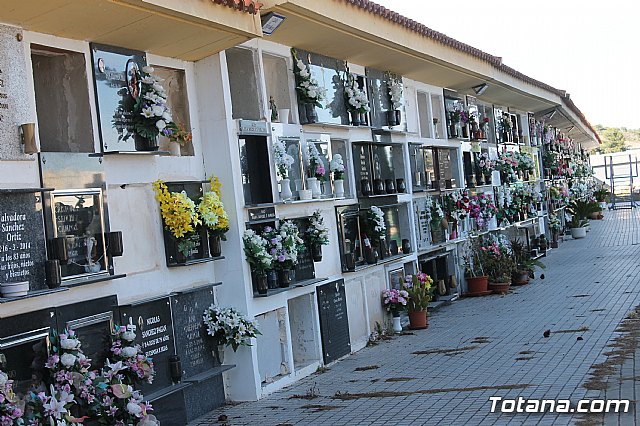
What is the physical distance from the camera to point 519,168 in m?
20.7

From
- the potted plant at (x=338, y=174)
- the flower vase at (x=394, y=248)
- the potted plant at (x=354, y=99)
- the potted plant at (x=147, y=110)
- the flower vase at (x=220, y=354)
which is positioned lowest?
the flower vase at (x=220, y=354)

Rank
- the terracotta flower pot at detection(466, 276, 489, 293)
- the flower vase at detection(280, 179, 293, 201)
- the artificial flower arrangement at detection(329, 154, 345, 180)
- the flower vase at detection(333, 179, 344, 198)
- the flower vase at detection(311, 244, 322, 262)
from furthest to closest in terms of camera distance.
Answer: the terracotta flower pot at detection(466, 276, 489, 293) < the flower vase at detection(333, 179, 344, 198) < the artificial flower arrangement at detection(329, 154, 345, 180) < the flower vase at detection(311, 244, 322, 262) < the flower vase at detection(280, 179, 293, 201)

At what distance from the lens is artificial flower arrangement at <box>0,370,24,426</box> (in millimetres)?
5027

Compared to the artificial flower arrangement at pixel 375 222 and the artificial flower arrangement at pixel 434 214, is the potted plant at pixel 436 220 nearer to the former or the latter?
the artificial flower arrangement at pixel 434 214

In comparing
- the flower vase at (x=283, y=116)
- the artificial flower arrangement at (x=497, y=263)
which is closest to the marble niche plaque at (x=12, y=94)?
the flower vase at (x=283, y=116)

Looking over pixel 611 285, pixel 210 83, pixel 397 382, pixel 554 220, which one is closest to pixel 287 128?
pixel 210 83

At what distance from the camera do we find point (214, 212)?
8.11 meters

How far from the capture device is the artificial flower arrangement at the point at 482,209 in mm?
16000

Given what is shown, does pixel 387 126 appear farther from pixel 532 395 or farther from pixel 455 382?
pixel 532 395

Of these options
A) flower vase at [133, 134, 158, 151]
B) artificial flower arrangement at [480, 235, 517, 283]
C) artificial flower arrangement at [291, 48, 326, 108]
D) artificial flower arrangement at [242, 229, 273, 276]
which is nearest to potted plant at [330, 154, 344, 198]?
artificial flower arrangement at [291, 48, 326, 108]

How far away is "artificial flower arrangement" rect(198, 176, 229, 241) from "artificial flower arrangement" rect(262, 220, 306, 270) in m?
0.63

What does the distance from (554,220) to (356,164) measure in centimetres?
1474

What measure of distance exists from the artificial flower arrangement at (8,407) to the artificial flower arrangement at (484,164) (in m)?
13.6

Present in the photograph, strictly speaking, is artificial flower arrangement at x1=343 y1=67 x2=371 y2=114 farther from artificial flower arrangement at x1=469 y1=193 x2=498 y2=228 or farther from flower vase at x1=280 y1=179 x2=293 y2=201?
artificial flower arrangement at x1=469 y1=193 x2=498 y2=228
